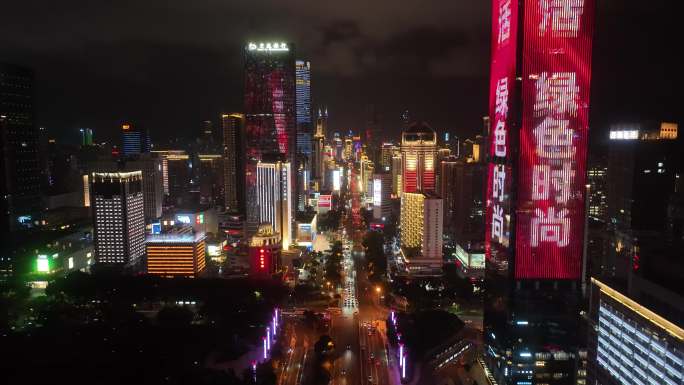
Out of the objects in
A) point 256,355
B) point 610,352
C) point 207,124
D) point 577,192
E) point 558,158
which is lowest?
point 256,355

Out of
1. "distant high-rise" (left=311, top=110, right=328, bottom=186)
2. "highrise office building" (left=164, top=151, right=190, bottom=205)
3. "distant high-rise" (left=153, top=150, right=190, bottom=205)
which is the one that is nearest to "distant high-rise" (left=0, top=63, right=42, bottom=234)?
"distant high-rise" (left=153, top=150, right=190, bottom=205)

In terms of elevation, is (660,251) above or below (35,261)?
above

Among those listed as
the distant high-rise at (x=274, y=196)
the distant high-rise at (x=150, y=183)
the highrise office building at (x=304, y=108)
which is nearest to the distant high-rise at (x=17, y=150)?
the distant high-rise at (x=150, y=183)

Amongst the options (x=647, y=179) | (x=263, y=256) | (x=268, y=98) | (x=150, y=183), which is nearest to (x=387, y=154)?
(x=268, y=98)

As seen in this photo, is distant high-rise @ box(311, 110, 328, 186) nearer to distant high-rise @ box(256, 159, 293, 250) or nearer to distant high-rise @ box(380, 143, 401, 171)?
distant high-rise @ box(380, 143, 401, 171)

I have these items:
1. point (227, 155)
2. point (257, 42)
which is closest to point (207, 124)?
point (227, 155)

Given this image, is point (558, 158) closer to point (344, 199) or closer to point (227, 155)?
point (227, 155)
